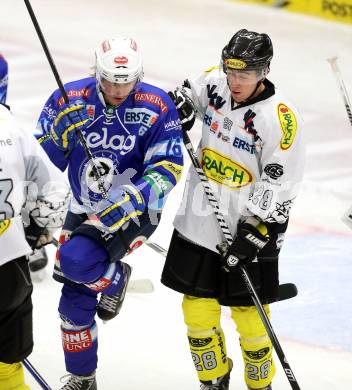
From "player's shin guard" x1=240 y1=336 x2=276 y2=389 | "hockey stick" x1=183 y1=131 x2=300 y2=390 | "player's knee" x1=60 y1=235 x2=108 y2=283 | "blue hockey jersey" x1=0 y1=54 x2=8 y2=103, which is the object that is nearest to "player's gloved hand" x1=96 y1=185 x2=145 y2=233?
"player's knee" x1=60 y1=235 x2=108 y2=283

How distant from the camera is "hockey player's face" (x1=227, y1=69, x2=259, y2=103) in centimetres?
450

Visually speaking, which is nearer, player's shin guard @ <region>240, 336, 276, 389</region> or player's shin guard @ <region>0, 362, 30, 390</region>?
player's shin guard @ <region>0, 362, 30, 390</region>

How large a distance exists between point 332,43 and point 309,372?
5.52 m

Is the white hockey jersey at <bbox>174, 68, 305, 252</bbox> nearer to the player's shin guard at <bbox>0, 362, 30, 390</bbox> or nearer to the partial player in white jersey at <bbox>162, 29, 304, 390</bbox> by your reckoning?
the partial player in white jersey at <bbox>162, 29, 304, 390</bbox>

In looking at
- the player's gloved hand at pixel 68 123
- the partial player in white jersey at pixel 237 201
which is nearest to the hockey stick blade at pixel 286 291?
the partial player in white jersey at pixel 237 201

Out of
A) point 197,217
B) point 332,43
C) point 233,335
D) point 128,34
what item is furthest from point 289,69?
point 197,217

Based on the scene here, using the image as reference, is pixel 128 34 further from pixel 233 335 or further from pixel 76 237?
pixel 76 237

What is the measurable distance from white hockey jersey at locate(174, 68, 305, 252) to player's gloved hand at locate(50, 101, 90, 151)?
53 cm

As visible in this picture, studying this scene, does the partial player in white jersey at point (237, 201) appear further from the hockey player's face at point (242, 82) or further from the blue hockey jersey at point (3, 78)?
the blue hockey jersey at point (3, 78)

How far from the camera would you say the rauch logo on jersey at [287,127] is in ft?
14.6

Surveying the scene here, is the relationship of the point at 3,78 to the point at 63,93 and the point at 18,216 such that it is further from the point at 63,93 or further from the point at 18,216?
the point at 18,216

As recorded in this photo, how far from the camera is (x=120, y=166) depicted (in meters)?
4.71

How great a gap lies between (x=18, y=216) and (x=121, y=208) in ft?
2.13

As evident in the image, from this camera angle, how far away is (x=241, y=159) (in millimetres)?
4598
